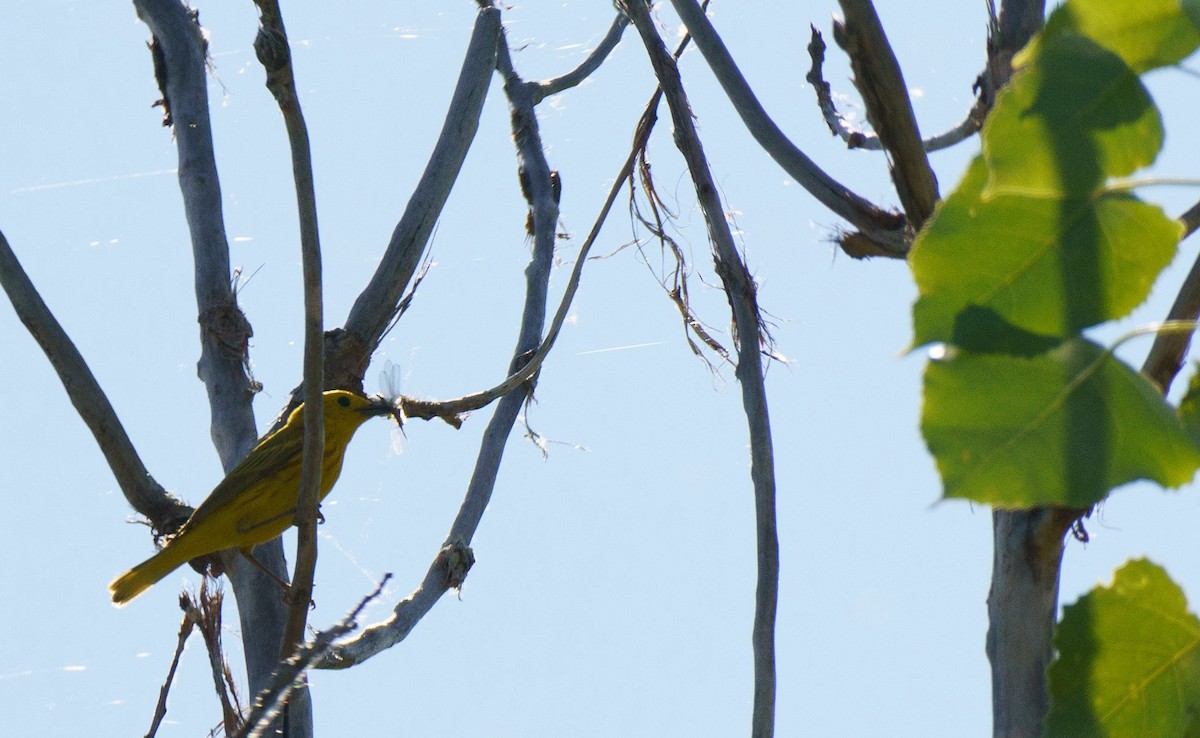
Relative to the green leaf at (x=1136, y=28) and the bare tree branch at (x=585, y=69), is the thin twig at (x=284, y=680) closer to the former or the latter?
the green leaf at (x=1136, y=28)

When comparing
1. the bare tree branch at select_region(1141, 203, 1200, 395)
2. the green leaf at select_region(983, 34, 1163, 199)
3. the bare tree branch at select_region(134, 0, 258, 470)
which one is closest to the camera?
the green leaf at select_region(983, 34, 1163, 199)

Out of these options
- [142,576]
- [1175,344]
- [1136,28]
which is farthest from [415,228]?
[1136,28]

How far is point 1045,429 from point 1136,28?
0.36 m

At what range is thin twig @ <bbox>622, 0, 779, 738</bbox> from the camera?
285cm

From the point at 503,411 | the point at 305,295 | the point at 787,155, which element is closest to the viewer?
the point at 787,155

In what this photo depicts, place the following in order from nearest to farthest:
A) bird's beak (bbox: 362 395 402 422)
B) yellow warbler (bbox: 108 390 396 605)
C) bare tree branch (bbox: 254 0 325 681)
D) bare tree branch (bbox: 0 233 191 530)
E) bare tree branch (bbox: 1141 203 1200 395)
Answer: bare tree branch (bbox: 1141 203 1200 395) → bare tree branch (bbox: 254 0 325 681) → bare tree branch (bbox: 0 233 191 530) → bird's beak (bbox: 362 395 402 422) → yellow warbler (bbox: 108 390 396 605)

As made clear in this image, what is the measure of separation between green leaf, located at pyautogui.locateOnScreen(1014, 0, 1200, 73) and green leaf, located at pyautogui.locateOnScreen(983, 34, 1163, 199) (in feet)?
0.07

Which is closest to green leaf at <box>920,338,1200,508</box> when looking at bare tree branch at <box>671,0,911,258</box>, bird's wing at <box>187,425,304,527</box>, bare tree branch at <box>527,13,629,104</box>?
bare tree branch at <box>671,0,911,258</box>

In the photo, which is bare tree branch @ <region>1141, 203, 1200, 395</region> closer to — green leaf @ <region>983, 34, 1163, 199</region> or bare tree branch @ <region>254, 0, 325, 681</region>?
green leaf @ <region>983, 34, 1163, 199</region>

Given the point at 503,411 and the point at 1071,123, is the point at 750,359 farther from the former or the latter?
the point at 1071,123

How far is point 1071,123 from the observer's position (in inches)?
41.1

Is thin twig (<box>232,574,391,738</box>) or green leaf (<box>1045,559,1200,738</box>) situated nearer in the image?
green leaf (<box>1045,559,1200,738</box>)

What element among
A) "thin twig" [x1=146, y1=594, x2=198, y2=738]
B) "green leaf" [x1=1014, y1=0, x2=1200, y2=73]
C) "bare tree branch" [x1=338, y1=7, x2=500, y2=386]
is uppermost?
"bare tree branch" [x1=338, y1=7, x2=500, y2=386]

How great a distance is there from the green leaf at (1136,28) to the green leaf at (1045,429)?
250 mm
